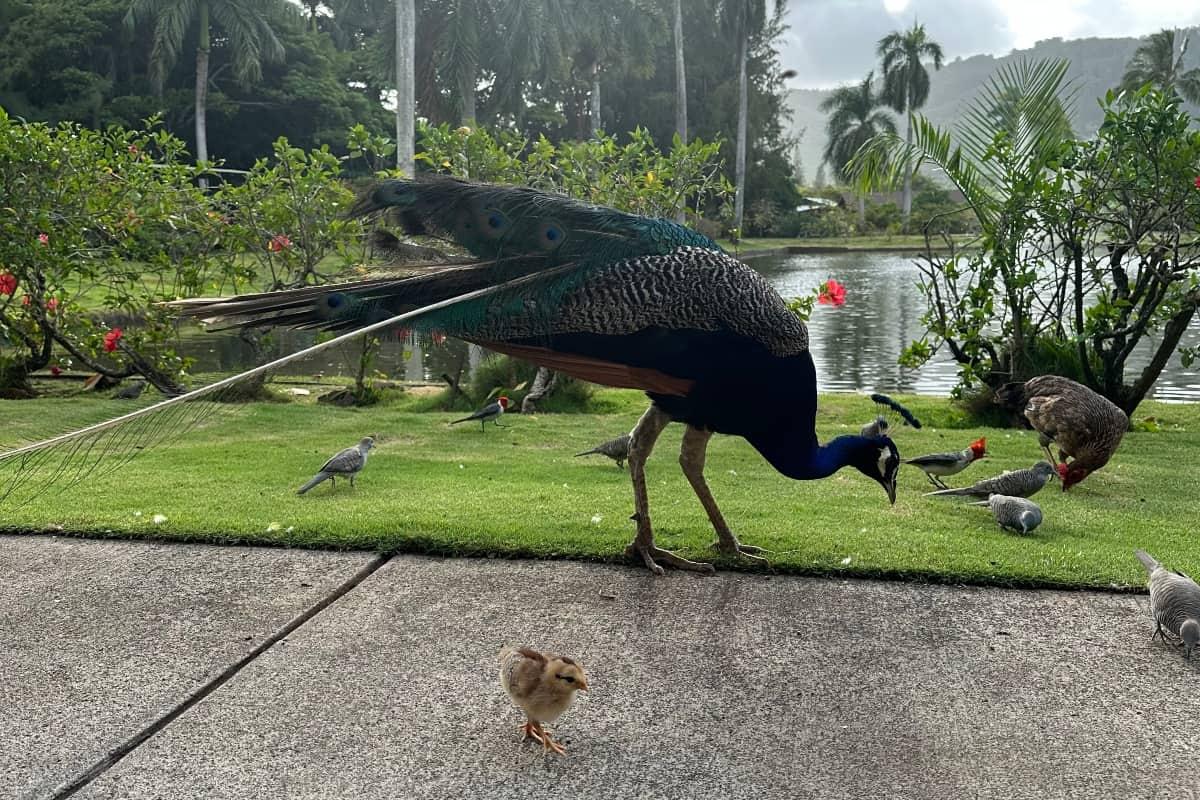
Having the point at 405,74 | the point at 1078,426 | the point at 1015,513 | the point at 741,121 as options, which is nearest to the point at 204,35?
the point at 405,74

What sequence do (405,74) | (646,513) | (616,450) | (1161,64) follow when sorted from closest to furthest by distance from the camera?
(646,513) → (616,450) → (405,74) → (1161,64)

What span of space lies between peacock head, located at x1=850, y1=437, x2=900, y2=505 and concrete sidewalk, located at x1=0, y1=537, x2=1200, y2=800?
558mm

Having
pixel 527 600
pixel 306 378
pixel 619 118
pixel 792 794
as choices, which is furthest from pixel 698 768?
pixel 619 118

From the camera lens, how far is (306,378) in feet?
40.3

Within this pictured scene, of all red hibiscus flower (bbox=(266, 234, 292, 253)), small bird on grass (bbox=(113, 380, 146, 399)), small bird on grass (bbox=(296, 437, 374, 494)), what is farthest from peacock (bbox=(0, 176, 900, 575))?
small bird on grass (bbox=(113, 380, 146, 399))

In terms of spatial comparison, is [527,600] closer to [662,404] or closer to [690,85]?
[662,404]

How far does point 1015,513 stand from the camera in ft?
16.1

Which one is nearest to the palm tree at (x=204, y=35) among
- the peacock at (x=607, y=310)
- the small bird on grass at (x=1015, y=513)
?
the peacock at (x=607, y=310)

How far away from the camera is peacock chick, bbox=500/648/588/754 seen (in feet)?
9.20

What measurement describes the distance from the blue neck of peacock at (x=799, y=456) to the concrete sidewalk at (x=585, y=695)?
1.56 feet

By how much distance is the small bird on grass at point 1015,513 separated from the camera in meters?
4.84

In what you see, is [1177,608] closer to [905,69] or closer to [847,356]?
[847,356]

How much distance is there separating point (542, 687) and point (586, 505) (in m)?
2.69

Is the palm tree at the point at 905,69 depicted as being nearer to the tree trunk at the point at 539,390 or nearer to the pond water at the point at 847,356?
the pond water at the point at 847,356
